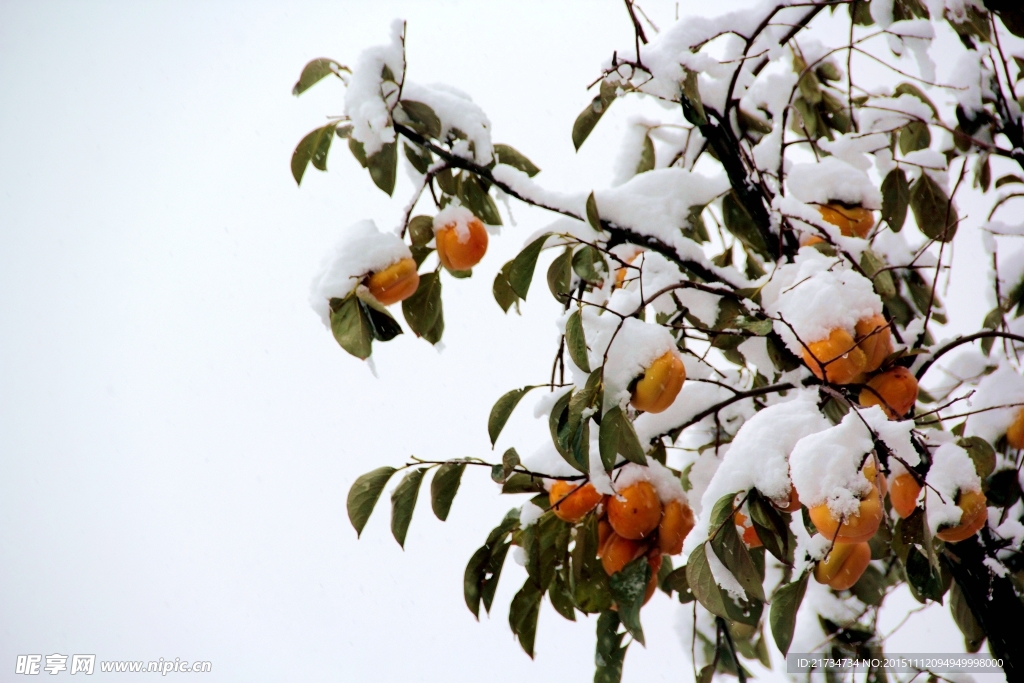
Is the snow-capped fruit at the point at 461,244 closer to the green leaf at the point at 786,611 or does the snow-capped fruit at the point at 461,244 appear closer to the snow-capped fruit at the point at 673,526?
the snow-capped fruit at the point at 673,526

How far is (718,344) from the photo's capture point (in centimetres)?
69

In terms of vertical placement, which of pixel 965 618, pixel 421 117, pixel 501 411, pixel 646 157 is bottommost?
pixel 965 618

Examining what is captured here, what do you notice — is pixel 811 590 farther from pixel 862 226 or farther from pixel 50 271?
pixel 50 271

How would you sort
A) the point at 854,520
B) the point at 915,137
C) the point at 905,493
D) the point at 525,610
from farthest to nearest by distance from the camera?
the point at 915,137
the point at 525,610
the point at 905,493
the point at 854,520

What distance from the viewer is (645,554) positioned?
0.63m

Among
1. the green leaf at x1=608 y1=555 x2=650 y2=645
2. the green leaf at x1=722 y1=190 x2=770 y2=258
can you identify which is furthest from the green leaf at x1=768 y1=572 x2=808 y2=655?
the green leaf at x1=722 y1=190 x2=770 y2=258

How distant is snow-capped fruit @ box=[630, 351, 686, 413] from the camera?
53 cm

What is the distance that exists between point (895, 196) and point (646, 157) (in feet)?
0.92

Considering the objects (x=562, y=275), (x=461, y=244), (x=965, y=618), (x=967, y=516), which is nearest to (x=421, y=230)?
(x=461, y=244)

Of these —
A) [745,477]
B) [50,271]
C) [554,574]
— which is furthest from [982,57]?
[50,271]

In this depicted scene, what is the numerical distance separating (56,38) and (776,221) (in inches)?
113

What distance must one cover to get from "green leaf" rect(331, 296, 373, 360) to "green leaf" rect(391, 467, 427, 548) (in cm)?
14

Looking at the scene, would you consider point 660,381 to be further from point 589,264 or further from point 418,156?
point 418,156

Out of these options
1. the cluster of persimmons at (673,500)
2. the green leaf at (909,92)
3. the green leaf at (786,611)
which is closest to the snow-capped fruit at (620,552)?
the cluster of persimmons at (673,500)
